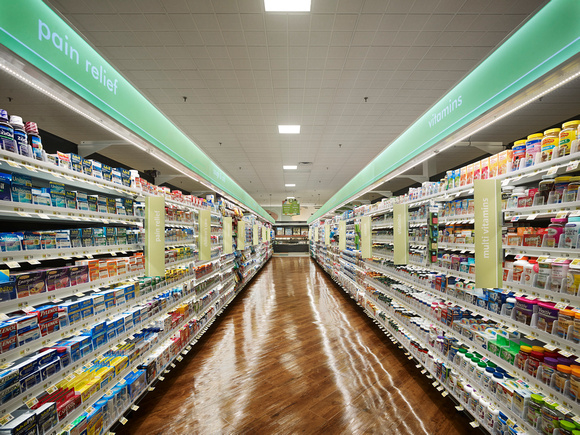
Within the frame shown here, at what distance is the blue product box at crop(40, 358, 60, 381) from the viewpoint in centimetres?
174

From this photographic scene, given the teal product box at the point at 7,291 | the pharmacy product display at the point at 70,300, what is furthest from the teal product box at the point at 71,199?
the teal product box at the point at 7,291

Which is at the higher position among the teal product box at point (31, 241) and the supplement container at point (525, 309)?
the teal product box at point (31, 241)

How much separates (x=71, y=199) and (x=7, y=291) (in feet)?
2.55

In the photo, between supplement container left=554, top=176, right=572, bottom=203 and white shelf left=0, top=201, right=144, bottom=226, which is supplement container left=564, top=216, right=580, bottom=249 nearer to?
supplement container left=554, top=176, right=572, bottom=203

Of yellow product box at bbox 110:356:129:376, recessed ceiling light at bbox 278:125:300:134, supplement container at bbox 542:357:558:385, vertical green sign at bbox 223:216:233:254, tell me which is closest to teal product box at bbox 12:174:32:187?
yellow product box at bbox 110:356:129:376

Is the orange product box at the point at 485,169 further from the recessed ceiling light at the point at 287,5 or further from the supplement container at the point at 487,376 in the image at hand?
the recessed ceiling light at the point at 287,5

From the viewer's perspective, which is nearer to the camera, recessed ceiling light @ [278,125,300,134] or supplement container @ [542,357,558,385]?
supplement container @ [542,357,558,385]

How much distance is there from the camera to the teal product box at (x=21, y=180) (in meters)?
1.73

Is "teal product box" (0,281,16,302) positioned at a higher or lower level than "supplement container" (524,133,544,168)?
lower

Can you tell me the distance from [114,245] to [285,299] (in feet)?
18.1

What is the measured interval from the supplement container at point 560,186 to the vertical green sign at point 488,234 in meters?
0.36

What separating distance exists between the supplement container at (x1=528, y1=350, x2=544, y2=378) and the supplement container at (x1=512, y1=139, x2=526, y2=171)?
1306 millimetres

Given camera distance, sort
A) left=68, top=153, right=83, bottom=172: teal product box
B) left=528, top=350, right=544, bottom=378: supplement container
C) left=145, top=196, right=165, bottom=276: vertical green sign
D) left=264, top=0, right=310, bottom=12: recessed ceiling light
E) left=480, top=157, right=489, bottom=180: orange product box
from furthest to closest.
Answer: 1. left=264, top=0, right=310, bottom=12: recessed ceiling light
2. left=145, top=196, right=165, bottom=276: vertical green sign
3. left=480, top=157, right=489, bottom=180: orange product box
4. left=68, top=153, right=83, bottom=172: teal product box
5. left=528, top=350, right=544, bottom=378: supplement container

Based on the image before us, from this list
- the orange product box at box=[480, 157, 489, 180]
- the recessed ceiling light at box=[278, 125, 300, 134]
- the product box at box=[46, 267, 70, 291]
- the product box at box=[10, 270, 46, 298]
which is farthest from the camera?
the recessed ceiling light at box=[278, 125, 300, 134]
